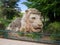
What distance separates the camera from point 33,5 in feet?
42.5

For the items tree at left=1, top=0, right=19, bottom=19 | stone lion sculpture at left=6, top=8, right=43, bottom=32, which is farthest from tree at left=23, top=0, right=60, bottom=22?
tree at left=1, top=0, right=19, bottom=19

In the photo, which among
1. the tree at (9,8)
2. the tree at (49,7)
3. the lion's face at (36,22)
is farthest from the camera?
the tree at (9,8)

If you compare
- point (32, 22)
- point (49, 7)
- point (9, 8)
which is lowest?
point (32, 22)

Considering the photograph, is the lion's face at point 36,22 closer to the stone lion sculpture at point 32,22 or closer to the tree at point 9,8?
the stone lion sculpture at point 32,22

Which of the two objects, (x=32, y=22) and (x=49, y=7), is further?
(x=49, y=7)

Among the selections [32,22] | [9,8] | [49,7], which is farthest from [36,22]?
[9,8]

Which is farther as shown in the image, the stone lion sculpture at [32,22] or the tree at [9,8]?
the tree at [9,8]

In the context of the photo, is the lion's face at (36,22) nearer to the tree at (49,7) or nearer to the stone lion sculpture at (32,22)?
the stone lion sculpture at (32,22)

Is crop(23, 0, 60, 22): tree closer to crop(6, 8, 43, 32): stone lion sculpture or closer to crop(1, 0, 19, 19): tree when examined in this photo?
crop(6, 8, 43, 32): stone lion sculpture

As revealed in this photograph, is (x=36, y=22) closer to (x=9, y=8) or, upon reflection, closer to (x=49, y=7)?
(x=49, y=7)

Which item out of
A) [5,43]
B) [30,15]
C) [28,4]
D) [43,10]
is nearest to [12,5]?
[28,4]

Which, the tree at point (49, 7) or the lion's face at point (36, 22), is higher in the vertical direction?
the tree at point (49, 7)

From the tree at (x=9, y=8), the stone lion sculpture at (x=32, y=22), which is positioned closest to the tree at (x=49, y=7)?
the stone lion sculpture at (x=32, y=22)

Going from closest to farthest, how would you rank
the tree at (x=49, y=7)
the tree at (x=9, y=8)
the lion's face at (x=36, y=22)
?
the lion's face at (x=36, y=22) → the tree at (x=49, y=7) → the tree at (x=9, y=8)
